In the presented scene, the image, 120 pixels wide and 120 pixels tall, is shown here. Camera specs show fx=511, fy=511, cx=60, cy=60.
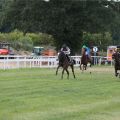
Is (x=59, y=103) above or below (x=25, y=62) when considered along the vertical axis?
below

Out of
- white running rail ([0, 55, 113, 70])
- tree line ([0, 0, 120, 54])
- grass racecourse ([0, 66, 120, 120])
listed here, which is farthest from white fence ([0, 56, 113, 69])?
grass racecourse ([0, 66, 120, 120])

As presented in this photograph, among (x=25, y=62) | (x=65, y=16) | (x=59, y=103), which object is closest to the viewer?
(x=59, y=103)

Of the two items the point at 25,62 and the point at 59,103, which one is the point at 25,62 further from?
Answer: the point at 59,103

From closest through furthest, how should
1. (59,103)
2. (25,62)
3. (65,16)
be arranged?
(59,103), (25,62), (65,16)

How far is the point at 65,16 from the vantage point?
204 feet

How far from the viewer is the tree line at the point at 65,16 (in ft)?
A: 204

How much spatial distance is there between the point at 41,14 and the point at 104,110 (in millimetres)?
47491

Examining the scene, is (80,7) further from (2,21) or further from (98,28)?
(2,21)

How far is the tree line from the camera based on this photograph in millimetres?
62312

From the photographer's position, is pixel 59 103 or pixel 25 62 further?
pixel 25 62

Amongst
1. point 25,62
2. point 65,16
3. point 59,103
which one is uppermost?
point 65,16

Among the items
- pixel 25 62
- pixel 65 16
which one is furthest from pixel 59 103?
pixel 65 16

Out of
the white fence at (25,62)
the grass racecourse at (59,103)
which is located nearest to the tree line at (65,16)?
the white fence at (25,62)

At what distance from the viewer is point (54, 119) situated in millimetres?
13984
